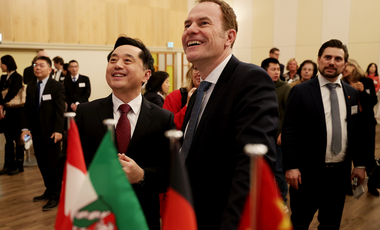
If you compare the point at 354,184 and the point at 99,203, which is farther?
the point at 354,184

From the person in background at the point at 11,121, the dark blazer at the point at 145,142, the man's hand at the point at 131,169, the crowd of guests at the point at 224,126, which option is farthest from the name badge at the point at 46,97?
the man's hand at the point at 131,169

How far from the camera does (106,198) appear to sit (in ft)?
2.71

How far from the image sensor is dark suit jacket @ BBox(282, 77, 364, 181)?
2559mm

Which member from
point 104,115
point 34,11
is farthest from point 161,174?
point 34,11

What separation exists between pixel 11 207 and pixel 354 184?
398cm

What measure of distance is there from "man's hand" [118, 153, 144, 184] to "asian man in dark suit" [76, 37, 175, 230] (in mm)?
113

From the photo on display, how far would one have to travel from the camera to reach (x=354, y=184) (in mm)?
2793

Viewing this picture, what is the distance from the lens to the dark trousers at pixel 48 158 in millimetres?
4215

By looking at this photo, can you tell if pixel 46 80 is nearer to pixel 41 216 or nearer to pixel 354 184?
pixel 41 216

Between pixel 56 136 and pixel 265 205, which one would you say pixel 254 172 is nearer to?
pixel 265 205

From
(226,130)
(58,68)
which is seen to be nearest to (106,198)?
(226,130)

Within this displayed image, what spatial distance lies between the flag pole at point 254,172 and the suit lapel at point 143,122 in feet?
3.68

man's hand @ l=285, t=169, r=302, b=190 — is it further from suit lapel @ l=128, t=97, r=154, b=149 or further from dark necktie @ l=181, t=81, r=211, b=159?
dark necktie @ l=181, t=81, r=211, b=159

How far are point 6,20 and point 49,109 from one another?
575 centimetres
